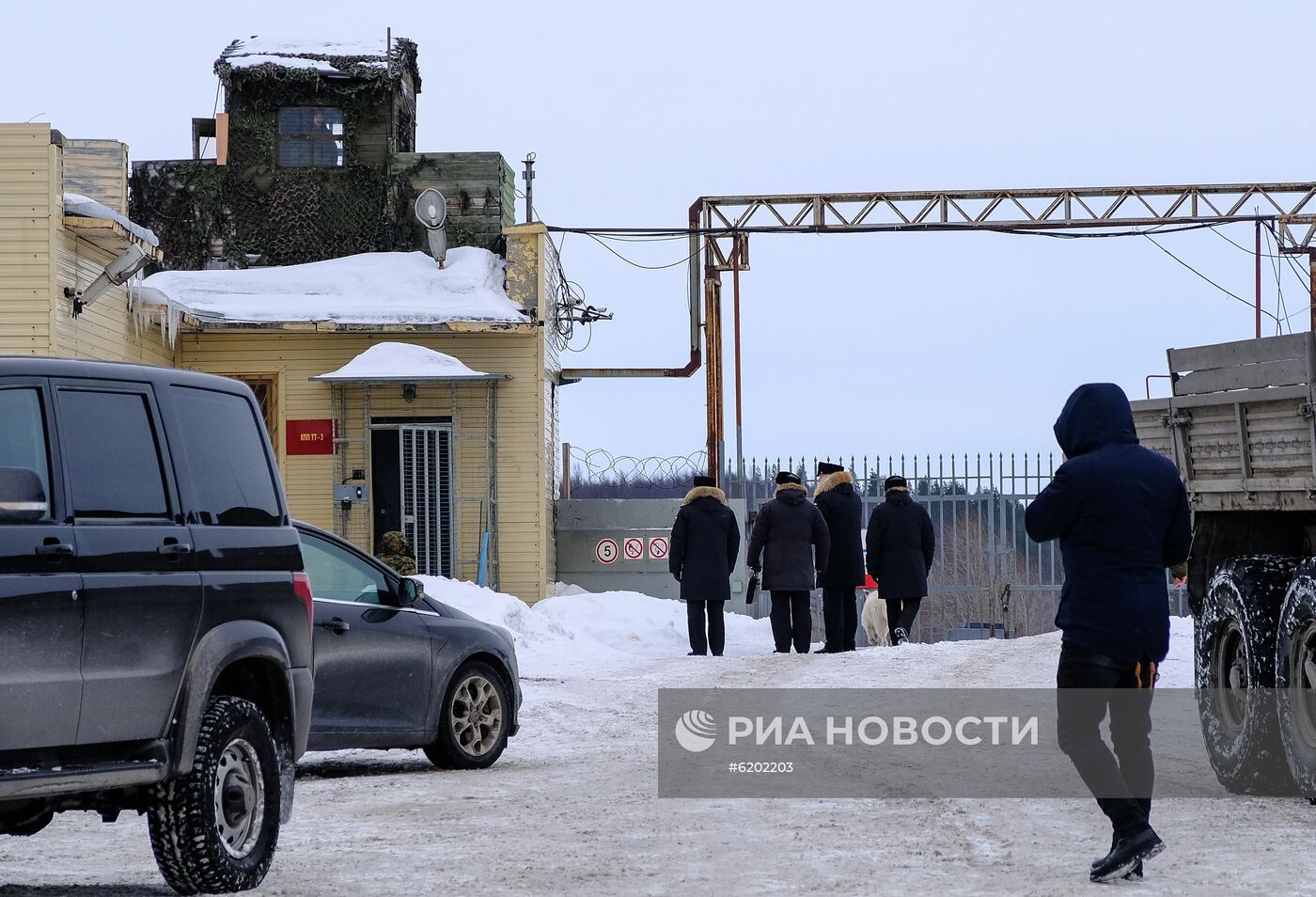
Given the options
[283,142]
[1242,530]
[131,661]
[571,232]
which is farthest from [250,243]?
[131,661]

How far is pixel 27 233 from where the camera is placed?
19.0 metres

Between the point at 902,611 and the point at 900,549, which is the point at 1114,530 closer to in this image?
the point at 900,549

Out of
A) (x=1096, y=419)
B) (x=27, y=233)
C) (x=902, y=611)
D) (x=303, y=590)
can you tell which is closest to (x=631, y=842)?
(x=303, y=590)

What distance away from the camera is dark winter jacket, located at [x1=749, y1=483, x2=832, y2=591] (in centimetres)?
1933

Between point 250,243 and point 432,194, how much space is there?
11.4 ft

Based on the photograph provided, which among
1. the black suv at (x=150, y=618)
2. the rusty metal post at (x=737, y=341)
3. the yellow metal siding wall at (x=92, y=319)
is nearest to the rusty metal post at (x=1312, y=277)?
the rusty metal post at (x=737, y=341)

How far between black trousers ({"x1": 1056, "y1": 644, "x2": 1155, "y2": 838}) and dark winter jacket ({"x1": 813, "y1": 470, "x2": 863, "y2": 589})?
12956mm

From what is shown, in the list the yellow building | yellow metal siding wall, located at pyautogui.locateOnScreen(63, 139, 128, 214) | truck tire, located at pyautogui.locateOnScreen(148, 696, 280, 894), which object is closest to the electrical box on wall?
the yellow building

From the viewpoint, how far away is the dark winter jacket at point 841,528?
782 inches

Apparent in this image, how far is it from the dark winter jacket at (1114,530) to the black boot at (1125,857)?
67 centimetres

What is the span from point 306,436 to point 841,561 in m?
9.09

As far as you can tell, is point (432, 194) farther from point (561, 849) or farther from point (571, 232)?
point (561, 849)

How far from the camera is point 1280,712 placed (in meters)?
8.41

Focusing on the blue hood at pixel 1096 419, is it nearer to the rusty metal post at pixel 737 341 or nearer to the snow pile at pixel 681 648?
the snow pile at pixel 681 648
